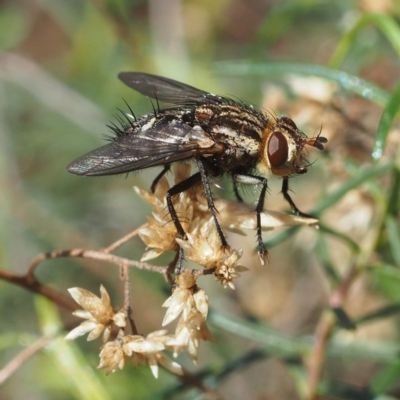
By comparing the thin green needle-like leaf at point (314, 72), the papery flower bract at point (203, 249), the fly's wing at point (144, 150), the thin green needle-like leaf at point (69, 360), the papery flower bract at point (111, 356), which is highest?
the thin green needle-like leaf at point (314, 72)

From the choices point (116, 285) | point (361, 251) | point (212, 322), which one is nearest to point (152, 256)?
point (212, 322)

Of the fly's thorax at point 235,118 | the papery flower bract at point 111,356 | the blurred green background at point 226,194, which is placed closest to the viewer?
the papery flower bract at point 111,356

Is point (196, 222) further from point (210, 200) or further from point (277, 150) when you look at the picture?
point (277, 150)

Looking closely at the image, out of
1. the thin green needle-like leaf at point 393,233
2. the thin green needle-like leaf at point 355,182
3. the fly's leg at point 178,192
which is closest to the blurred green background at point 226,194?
the thin green needle-like leaf at point 393,233

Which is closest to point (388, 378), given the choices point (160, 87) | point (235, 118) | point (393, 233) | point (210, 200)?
point (393, 233)

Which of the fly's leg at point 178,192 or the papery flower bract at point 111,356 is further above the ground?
the fly's leg at point 178,192

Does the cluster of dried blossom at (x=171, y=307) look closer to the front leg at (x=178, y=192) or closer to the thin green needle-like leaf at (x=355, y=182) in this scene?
the front leg at (x=178, y=192)

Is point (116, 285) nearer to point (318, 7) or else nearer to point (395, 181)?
point (318, 7)

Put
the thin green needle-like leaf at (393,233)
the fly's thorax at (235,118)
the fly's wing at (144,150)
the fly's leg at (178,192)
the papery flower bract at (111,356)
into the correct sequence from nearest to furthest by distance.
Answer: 1. the papery flower bract at (111,356)
2. the fly's leg at (178,192)
3. the fly's wing at (144,150)
4. the fly's thorax at (235,118)
5. the thin green needle-like leaf at (393,233)
